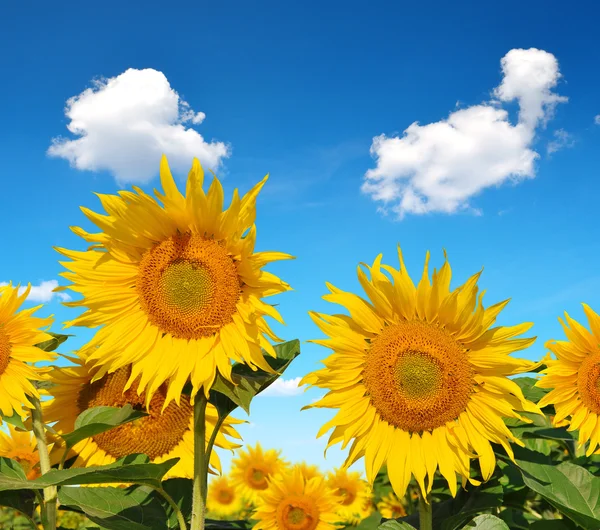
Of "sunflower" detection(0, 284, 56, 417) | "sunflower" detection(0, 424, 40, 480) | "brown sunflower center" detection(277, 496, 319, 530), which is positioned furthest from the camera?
"brown sunflower center" detection(277, 496, 319, 530)

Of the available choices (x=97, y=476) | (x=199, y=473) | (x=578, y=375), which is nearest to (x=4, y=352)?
(x=97, y=476)

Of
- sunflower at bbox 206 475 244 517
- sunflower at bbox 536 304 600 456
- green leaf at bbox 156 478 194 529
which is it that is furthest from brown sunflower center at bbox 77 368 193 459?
sunflower at bbox 206 475 244 517

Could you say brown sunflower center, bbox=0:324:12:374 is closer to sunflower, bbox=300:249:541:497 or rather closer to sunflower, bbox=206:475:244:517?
sunflower, bbox=300:249:541:497

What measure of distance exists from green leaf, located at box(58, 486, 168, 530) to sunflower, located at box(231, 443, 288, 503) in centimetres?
345

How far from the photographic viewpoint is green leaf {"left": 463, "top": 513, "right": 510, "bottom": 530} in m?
3.12

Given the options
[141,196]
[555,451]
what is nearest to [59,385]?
[141,196]

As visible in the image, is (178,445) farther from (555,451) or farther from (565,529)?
(555,451)

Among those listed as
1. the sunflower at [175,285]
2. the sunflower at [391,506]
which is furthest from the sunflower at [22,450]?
the sunflower at [391,506]

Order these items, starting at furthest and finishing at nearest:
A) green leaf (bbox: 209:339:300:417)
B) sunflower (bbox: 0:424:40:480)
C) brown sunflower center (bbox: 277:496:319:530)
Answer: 1. brown sunflower center (bbox: 277:496:319:530)
2. sunflower (bbox: 0:424:40:480)
3. green leaf (bbox: 209:339:300:417)

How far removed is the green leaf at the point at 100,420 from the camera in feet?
9.66

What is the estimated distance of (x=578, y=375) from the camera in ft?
14.4

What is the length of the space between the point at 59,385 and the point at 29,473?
114 cm

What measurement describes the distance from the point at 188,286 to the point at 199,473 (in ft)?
2.96

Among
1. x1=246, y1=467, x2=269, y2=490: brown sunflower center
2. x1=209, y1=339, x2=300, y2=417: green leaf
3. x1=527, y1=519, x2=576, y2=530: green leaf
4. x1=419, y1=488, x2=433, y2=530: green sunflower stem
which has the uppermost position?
x1=209, y1=339, x2=300, y2=417: green leaf
